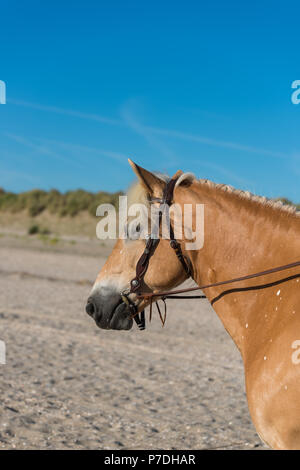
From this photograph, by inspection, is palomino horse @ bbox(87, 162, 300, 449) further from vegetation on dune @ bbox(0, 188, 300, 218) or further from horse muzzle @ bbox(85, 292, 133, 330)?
vegetation on dune @ bbox(0, 188, 300, 218)

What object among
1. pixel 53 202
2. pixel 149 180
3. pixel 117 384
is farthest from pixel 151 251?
pixel 53 202

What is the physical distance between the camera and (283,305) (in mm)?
3486

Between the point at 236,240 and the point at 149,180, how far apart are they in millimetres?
786

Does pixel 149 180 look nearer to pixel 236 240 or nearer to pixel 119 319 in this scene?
pixel 236 240

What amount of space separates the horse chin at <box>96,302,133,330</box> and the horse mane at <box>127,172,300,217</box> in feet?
2.67

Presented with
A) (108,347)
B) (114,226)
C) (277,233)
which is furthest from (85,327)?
(277,233)

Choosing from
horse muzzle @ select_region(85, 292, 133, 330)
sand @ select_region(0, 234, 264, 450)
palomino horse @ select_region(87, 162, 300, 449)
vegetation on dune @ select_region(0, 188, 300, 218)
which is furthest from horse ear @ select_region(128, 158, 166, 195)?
vegetation on dune @ select_region(0, 188, 300, 218)

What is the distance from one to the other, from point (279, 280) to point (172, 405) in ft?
13.9

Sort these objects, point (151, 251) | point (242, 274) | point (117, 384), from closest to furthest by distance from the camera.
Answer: point (242, 274) < point (151, 251) < point (117, 384)

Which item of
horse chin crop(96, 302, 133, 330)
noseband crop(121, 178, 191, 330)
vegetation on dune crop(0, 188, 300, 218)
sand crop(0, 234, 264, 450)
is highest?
vegetation on dune crop(0, 188, 300, 218)

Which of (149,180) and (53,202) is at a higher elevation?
(53,202)

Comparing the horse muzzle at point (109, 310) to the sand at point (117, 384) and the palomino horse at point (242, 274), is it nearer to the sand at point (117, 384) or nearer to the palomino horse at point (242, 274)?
the palomino horse at point (242, 274)

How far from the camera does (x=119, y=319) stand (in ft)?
13.0

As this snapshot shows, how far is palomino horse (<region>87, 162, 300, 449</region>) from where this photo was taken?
3318 mm
